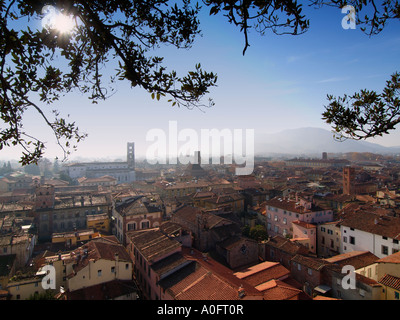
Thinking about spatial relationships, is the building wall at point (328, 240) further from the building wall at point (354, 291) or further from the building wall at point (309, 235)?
the building wall at point (354, 291)

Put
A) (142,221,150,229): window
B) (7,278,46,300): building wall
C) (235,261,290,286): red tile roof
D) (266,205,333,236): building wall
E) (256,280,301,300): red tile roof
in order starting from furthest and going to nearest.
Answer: (266,205,333,236): building wall → (142,221,150,229): window → (235,261,290,286): red tile roof → (7,278,46,300): building wall → (256,280,301,300): red tile roof

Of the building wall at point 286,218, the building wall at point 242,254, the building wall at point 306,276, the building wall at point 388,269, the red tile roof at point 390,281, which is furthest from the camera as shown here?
the building wall at point 286,218

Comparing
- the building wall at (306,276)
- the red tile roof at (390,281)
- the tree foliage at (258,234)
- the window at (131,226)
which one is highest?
the window at (131,226)

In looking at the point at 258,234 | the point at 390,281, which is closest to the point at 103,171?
the point at 258,234

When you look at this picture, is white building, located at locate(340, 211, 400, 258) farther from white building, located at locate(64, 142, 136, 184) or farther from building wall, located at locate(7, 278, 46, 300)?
white building, located at locate(64, 142, 136, 184)

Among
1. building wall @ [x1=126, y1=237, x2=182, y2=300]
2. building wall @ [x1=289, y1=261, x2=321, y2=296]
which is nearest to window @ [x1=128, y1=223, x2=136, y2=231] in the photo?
building wall @ [x1=126, y1=237, x2=182, y2=300]

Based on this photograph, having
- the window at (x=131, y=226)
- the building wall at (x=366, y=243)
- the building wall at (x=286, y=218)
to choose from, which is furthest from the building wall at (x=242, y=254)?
the window at (x=131, y=226)

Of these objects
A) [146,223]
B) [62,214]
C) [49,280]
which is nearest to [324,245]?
[146,223]

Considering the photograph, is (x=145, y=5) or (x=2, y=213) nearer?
(x=145, y=5)
